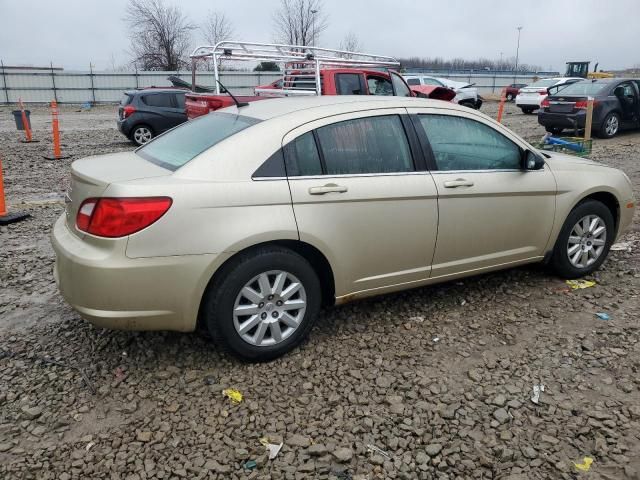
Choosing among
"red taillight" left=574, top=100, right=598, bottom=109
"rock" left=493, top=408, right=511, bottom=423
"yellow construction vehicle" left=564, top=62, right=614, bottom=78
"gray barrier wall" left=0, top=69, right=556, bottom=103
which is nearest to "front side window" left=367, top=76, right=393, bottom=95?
"red taillight" left=574, top=100, right=598, bottom=109

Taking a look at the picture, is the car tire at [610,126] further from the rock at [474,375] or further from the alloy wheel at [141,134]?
the rock at [474,375]

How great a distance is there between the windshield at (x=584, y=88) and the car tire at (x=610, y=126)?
72 centimetres

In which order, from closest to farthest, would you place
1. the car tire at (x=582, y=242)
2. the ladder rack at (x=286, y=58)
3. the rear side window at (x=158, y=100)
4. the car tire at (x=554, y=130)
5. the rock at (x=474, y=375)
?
the rock at (x=474, y=375) < the car tire at (x=582, y=242) < the ladder rack at (x=286, y=58) < the rear side window at (x=158, y=100) < the car tire at (x=554, y=130)

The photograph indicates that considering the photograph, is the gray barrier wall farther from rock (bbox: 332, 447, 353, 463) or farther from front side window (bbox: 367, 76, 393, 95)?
rock (bbox: 332, 447, 353, 463)

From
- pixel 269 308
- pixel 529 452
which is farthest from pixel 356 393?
pixel 529 452

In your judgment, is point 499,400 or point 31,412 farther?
point 499,400

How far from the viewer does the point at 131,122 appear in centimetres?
1367

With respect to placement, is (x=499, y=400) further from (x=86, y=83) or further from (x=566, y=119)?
(x=86, y=83)

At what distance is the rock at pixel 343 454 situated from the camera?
2607mm

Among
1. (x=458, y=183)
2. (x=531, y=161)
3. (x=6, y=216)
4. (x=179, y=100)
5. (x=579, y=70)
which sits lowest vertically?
(x=6, y=216)

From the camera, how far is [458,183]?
12.6 ft

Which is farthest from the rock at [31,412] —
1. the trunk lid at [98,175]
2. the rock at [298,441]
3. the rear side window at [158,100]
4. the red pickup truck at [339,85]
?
the rear side window at [158,100]

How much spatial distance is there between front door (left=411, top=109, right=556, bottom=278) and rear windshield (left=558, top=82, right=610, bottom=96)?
11318mm

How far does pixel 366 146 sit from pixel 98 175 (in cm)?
169
